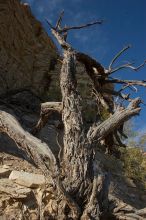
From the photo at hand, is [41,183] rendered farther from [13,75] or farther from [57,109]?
[13,75]

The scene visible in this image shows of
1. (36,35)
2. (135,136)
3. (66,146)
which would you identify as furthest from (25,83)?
(66,146)

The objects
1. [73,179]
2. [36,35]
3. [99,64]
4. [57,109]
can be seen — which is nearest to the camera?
[73,179]

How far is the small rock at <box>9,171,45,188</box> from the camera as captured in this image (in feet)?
21.9

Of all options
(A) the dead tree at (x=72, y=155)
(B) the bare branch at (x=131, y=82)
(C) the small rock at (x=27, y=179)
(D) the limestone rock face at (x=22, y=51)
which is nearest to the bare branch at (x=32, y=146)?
(A) the dead tree at (x=72, y=155)

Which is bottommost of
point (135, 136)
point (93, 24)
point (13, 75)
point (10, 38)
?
point (135, 136)

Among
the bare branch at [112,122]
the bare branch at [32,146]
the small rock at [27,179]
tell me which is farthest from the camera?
the bare branch at [112,122]

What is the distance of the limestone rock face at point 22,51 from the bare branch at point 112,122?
5.58 meters

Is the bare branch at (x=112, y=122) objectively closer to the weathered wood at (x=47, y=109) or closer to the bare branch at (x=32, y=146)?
the weathered wood at (x=47, y=109)

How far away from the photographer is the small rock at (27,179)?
6668mm

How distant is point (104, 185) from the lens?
634cm

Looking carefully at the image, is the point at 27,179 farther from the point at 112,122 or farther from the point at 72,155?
the point at 112,122

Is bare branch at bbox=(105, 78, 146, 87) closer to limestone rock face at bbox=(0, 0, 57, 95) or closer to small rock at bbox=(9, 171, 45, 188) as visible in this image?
small rock at bbox=(9, 171, 45, 188)

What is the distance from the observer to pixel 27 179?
6.75 m

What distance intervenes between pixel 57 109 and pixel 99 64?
2.36 meters
